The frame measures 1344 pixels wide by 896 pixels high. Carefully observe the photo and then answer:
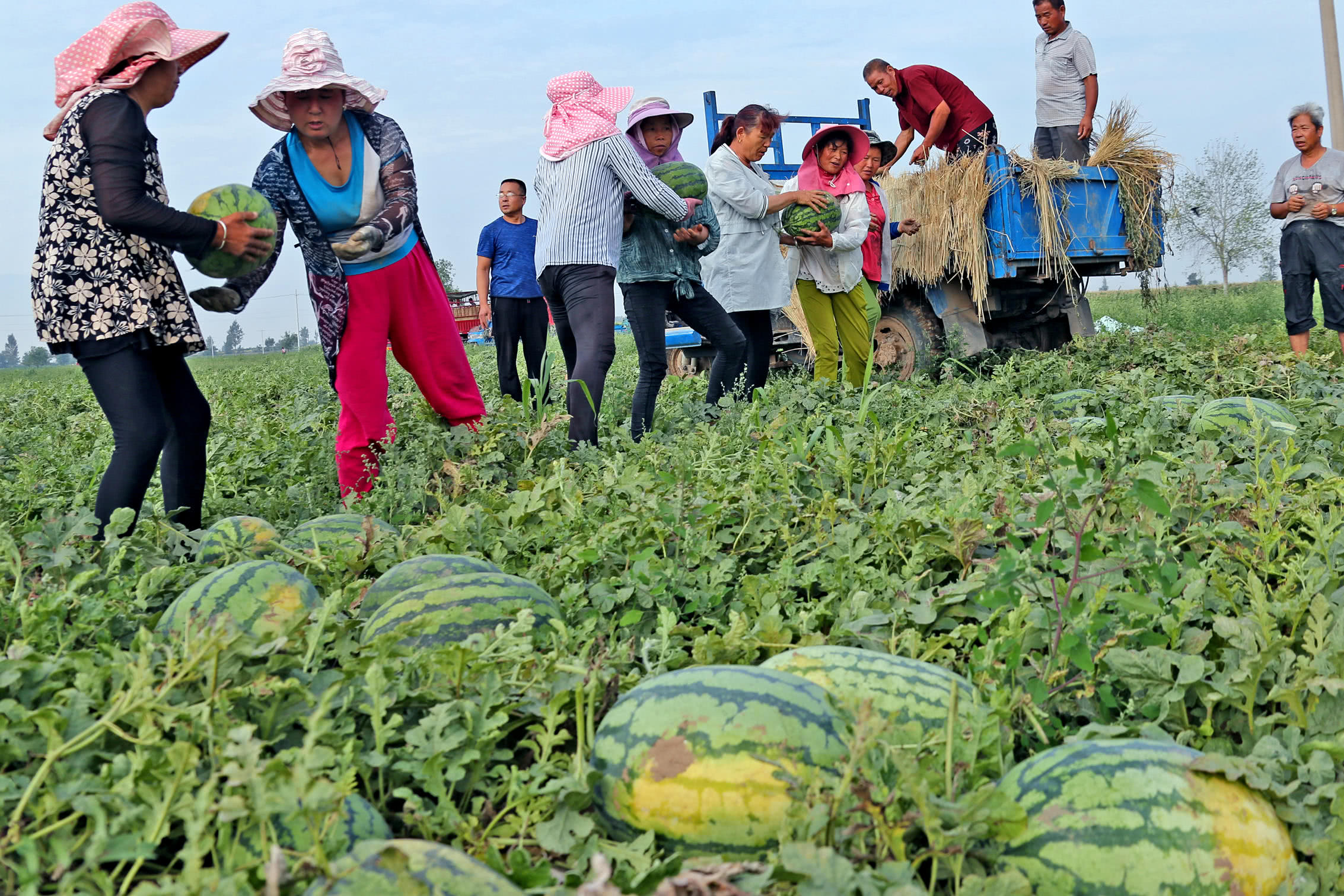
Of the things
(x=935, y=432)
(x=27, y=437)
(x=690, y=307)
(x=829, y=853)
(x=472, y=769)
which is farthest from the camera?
(x=27, y=437)

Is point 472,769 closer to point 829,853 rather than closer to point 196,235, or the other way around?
point 829,853

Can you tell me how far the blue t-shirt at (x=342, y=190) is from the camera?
416 cm

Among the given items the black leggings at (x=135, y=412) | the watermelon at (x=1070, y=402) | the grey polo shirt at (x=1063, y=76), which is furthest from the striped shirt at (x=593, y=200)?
the grey polo shirt at (x=1063, y=76)

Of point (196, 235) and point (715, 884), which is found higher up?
point (196, 235)

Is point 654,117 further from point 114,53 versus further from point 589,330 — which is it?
point 114,53

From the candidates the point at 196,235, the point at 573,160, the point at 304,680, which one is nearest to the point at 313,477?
the point at 196,235

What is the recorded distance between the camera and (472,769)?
1705 millimetres

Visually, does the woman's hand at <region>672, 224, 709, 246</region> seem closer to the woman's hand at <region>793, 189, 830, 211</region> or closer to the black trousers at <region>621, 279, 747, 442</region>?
the black trousers at <region>621, 279, 747, 442</region>

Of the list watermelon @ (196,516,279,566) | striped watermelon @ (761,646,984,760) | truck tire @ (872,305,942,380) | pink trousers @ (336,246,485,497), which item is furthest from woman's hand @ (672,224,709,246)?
striped watermelon @ (761,646,984,760)

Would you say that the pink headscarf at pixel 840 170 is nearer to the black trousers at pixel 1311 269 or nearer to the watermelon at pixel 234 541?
the black trousers at pixel 1311 269

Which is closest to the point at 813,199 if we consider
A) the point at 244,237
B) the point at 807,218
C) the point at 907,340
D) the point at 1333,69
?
the point at 807,218

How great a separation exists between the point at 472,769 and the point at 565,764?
0.15m

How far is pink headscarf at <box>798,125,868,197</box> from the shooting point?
6.84 m

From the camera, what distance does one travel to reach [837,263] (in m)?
6.68
